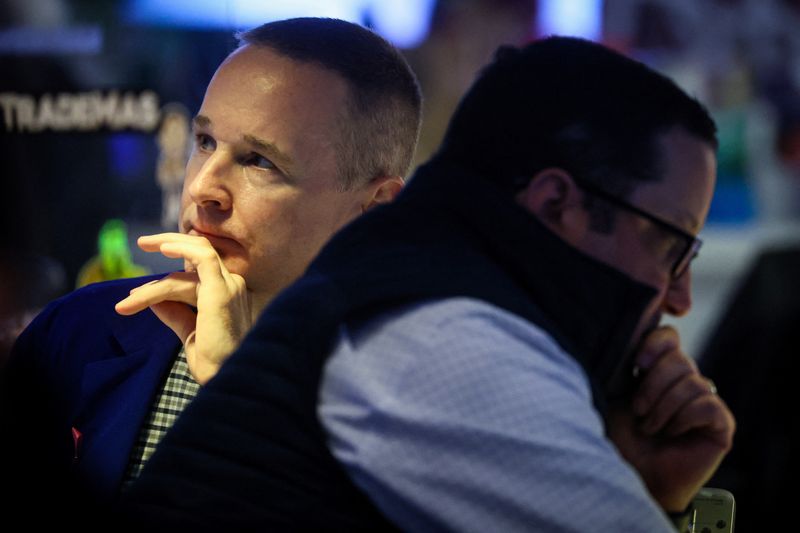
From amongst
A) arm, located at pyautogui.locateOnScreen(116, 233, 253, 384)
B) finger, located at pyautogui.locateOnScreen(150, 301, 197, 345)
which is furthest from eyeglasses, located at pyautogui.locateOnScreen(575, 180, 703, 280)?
finger, located at pyautogui.locateOnScreen(150, 301, 197, 345)

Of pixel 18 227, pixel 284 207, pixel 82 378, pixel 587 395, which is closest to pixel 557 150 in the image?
pixel 587 395

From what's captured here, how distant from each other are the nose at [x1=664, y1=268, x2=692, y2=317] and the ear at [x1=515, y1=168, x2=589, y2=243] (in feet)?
0.48

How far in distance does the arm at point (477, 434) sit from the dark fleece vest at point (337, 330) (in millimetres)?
33

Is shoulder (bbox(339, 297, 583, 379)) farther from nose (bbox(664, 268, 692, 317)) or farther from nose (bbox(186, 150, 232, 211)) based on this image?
nose (bbox(186, 150, 232, 211))

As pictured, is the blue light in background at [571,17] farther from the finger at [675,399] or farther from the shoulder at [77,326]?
the finger at [675,399]

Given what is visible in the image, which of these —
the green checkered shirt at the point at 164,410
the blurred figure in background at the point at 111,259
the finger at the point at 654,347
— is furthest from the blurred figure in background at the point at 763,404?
the finger at the point at 654,347

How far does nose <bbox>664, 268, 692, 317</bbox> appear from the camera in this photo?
1170 mm

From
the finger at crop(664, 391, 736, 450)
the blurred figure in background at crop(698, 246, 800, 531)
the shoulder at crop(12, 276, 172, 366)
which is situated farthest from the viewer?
the blurred figure in background at crop(698, 246, 800, 531)

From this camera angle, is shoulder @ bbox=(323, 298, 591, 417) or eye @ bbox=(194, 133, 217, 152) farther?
eye @ bbox=(194, 133, 217, 152)

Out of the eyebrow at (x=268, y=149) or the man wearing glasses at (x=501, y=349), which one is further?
the eyebrow at (x=268, y=149)

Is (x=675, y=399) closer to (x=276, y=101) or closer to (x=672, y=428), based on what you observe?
(x=672, y=428)

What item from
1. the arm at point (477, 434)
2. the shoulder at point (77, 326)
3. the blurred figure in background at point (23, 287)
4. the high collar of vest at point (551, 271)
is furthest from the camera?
the blurred figure in background at point (23, 287)

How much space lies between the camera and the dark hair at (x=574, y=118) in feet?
3.55

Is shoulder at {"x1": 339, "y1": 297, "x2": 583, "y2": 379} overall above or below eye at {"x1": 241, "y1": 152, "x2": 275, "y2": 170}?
above
